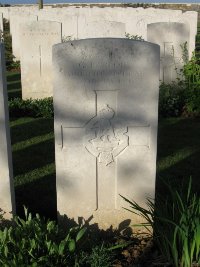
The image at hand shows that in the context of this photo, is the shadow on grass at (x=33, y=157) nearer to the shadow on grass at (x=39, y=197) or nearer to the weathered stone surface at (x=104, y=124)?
the shadow on grass at (x=39, y=197)

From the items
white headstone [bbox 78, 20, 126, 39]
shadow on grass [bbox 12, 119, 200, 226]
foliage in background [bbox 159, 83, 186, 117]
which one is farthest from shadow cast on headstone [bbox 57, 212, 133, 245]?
white headstone [bbox 78, 20, 126, 39]

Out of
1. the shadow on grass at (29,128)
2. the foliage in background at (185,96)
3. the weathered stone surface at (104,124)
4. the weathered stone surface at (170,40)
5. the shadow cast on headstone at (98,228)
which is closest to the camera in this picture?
the weathered stone surface at (104,124)

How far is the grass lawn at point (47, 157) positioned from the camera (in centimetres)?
404

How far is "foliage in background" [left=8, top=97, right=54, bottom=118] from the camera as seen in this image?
6.82m

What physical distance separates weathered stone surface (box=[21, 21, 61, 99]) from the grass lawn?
1045mm

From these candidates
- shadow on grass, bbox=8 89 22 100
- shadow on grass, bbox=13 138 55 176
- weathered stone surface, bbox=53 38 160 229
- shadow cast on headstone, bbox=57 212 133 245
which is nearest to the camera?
weathered stone surface, bbox=53 38 160 229

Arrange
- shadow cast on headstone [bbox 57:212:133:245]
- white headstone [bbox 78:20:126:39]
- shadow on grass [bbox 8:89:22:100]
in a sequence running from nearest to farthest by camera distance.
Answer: shadow cast on headstone [bbox 57:212:133:245]
white headstone [bbox 78:20:126:39]
shadow on grass [bbox 8:89:22:100]

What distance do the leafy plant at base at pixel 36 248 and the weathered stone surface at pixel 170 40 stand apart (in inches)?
194

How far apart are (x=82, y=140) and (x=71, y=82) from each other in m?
0.44

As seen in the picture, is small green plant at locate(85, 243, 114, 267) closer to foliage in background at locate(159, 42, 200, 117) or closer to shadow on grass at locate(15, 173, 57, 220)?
shadow on grass at locate(15, 173, 57, 220)

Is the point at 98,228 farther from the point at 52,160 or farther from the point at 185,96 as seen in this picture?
the point at 185,96

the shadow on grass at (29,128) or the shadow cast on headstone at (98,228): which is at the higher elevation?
the shadow on grass at (29,128)

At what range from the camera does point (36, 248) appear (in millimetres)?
2588

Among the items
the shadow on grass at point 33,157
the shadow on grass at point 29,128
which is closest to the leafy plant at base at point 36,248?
the shadow on grass at point 33,157
